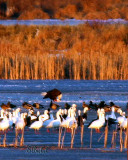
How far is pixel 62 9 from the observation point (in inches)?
2050

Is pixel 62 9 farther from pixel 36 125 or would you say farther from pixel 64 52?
pixel 36 125

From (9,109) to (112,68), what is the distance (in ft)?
31.2

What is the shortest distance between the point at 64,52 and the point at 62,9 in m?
20.1

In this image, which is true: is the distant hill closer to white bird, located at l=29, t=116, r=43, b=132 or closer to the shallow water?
the shallow water

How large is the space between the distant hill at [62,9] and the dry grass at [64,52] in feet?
25.8

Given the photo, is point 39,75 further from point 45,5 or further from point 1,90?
point 45,5

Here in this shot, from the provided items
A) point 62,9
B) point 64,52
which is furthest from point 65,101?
point 62,9

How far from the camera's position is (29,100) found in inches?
814

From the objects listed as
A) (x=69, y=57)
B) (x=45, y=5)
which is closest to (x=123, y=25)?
(x=69, y=57)

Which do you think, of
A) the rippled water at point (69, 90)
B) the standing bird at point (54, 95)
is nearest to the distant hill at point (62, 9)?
the rippled water at point (69, 90)

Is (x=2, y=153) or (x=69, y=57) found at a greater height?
(x=69, y=57)

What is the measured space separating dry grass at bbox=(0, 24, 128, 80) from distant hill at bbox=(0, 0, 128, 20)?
25.8 ft

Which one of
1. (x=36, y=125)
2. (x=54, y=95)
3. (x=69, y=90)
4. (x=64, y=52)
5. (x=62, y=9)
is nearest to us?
(x=36, y=125)

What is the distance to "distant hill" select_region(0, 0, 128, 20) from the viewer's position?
49.2m
